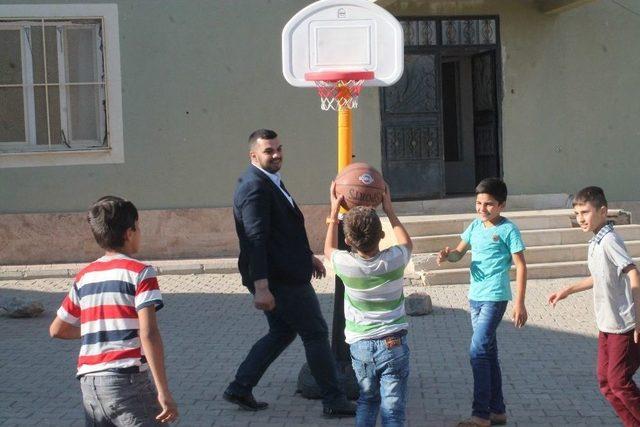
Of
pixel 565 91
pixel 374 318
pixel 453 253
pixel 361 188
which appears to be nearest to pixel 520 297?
pixel 453 253

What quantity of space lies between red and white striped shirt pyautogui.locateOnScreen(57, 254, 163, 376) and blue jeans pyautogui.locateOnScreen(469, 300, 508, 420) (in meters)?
2.48

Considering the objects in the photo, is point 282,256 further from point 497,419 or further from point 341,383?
point 497,419

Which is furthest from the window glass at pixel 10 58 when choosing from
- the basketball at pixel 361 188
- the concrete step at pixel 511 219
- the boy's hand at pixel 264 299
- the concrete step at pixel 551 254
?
the basketball at pixel 361 188

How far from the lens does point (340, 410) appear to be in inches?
257

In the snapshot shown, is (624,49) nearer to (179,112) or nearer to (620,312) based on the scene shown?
(179,112)

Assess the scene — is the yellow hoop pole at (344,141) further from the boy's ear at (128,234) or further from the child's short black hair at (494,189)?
the boy's ear at (128,234)

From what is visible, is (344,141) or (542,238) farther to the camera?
(542,238)

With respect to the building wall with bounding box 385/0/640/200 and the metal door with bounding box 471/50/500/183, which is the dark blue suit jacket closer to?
the building wall with bounding box 385/0/640/200

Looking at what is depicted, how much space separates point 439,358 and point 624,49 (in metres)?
7.71

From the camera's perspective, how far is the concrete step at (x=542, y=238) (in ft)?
40.9

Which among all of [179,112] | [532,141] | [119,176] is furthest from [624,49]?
[119,176]

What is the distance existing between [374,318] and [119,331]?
143 centimetres

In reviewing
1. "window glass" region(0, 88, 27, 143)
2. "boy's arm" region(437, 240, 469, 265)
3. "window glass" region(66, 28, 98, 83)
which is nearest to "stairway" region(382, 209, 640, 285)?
"window glass" region(66, 28, 98, 83)

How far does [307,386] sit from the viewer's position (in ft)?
23.2
